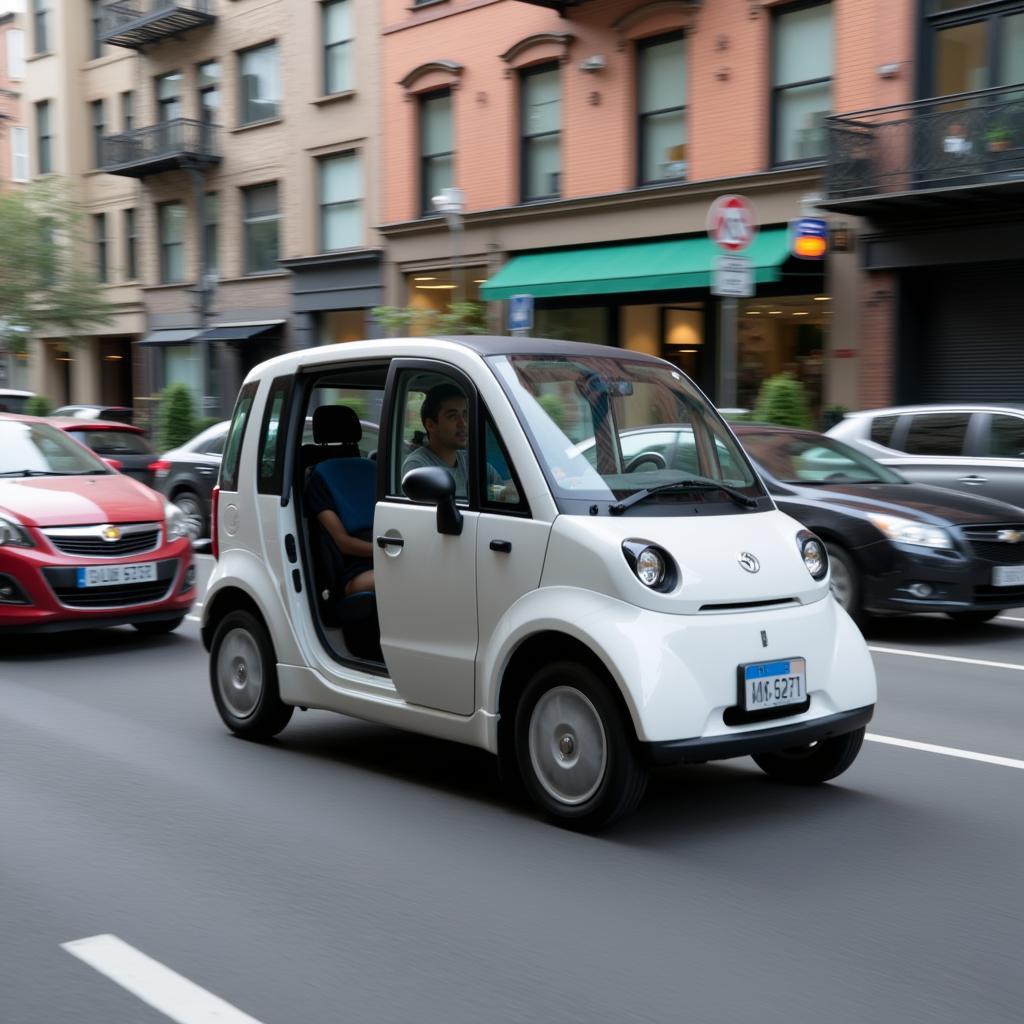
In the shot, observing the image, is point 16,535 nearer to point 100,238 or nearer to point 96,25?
point 100,238

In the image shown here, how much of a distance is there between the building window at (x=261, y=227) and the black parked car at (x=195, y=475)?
1548 centimetres

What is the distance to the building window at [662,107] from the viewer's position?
21797 mm

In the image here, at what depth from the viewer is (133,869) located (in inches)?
180

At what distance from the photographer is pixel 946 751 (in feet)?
20.7

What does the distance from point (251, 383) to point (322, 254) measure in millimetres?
23359

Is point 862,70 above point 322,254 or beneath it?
above

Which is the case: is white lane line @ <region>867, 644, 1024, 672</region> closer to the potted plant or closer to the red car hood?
the red car hood

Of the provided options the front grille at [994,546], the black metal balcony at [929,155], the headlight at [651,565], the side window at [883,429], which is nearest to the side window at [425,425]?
the headlight at [651,565]

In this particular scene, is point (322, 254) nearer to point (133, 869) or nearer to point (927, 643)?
point (927, 643)

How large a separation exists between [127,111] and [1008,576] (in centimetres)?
3294

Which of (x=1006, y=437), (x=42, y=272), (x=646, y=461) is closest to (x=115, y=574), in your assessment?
(x=646, y=461)

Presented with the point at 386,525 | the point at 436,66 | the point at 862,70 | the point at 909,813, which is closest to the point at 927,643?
the point at 909,813

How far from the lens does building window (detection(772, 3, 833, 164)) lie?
774 inches

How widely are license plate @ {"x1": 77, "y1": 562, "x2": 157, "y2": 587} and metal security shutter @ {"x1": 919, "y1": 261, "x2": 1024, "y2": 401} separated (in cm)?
1282
